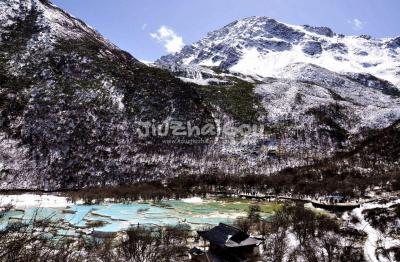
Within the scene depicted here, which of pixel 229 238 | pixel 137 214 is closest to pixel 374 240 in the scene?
pixel 229 238

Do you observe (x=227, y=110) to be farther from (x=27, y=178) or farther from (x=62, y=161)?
(x=27, y=178)

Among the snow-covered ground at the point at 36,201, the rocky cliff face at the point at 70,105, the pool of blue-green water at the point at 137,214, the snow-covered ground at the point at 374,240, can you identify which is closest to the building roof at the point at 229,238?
the snow-covered ground at the point at 374,240

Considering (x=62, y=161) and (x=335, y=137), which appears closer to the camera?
(x=62, y=161)

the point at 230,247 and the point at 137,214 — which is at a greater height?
the point at 137,214

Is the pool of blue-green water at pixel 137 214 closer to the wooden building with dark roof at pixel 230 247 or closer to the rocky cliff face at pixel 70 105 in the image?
the wooden building with dark roof at pixel 230 247

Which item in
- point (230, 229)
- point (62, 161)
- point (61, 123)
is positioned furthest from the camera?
point (61, 123)

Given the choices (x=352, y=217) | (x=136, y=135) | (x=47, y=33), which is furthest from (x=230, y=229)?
(x=47, y=33)

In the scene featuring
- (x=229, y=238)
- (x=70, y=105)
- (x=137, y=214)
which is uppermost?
(x=70, y=105)

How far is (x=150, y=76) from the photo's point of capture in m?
133

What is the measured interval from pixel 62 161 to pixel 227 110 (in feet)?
188

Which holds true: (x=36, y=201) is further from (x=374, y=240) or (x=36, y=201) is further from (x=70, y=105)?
(x=374, y=240)

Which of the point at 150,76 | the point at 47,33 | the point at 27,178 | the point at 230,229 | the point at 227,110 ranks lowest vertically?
the point at 230,229

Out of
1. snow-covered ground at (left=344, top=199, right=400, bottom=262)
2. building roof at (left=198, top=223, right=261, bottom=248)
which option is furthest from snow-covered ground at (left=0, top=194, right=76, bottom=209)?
snow-covered ground at (left=344, top=199, right=400, bottom=262)

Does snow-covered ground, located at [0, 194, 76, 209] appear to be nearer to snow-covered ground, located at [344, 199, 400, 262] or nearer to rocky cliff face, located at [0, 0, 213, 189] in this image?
rocky cliff face, located at [0, 0, 213, 189]
